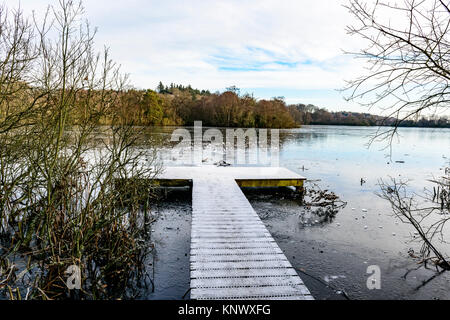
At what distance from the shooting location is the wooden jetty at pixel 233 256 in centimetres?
358

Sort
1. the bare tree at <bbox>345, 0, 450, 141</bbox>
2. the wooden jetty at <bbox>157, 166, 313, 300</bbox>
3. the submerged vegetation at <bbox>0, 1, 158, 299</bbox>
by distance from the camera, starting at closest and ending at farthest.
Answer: the bare tree at <bbox>345, 0, 450, 141</bbox>
the wooden jetty at <bbox>157, 166, 313, 300</bbox>
the submerged vegetation at <bbox>0, 1, 158, 299</bbox>

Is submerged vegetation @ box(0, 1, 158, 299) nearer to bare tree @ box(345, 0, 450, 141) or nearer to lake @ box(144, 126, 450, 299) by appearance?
lake @ box(144, 126, 450, 299)

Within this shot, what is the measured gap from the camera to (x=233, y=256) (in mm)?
4492

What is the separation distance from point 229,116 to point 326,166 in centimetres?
3276

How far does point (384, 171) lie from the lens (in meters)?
14.7

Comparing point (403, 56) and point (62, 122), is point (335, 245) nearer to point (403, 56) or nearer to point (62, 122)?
point (403, 56)

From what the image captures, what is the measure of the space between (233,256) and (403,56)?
3334mm

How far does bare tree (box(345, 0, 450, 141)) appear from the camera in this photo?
254 centimetres

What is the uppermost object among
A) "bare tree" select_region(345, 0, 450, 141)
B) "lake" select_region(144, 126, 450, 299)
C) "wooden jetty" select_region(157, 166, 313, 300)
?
"bare tree" select_region(345, 0, 450, 141)

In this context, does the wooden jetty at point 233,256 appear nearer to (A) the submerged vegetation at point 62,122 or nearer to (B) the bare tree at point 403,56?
(A) the submerged vegetation at point 62,122

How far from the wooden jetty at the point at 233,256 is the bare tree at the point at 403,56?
2336mm

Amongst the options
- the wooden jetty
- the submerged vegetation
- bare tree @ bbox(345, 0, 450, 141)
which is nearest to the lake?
bare tree @ bbox(345, 0, 450, 141)

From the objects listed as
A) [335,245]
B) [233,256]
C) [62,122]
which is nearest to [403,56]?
[233,256]

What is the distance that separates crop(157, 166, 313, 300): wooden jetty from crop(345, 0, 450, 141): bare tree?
234 centimetres
